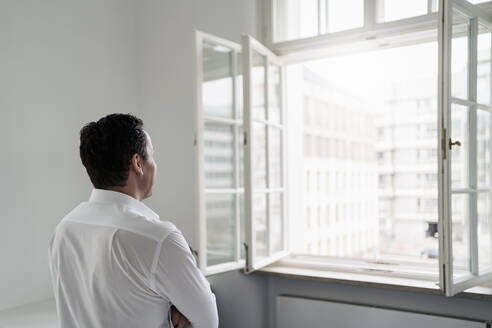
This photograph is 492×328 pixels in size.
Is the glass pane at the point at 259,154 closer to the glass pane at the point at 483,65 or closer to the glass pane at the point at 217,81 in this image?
the glass pane at the point at 217,81

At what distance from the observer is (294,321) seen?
8.53ft

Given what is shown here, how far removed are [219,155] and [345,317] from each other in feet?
4.16

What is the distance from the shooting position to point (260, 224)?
2576 mm

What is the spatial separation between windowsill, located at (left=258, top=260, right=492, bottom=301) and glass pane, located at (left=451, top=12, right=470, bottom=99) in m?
1.02

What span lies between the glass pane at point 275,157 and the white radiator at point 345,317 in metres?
0.77

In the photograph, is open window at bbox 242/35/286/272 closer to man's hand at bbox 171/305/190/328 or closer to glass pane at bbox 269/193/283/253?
glass pane at bbox 269/193/283/253

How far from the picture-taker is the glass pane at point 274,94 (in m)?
2.67

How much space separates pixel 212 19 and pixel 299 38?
0.65 metres

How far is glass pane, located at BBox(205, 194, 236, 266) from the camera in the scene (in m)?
2.53

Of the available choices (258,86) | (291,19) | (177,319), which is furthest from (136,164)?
(291,19)

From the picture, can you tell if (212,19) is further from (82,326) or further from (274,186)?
(82,326)

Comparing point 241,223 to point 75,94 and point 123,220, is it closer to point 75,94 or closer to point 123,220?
point 75,94

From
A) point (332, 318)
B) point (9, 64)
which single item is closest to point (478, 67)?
point (332, 318)

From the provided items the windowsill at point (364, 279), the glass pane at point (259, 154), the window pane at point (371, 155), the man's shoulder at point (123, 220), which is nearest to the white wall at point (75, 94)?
the glass pane at point (259, 154)
